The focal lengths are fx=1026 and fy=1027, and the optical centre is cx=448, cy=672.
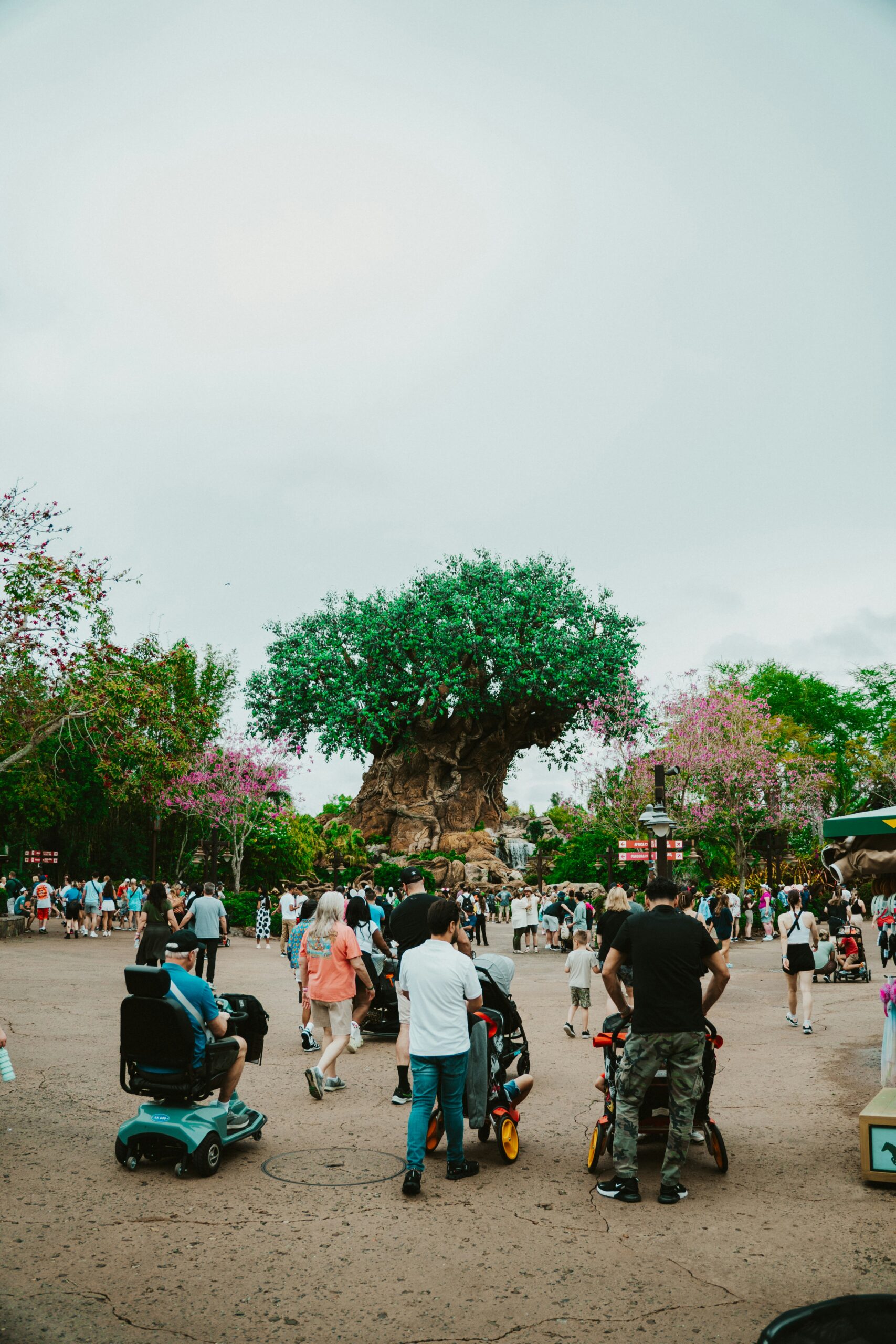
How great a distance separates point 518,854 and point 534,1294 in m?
40.6

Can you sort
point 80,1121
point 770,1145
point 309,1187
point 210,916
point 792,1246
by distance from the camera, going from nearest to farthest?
point 792,1246, point 309,1187, point 770,1145, point 80,1121, point 210,916

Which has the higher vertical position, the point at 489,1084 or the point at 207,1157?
the point at 489,1084

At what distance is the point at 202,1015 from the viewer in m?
6.47

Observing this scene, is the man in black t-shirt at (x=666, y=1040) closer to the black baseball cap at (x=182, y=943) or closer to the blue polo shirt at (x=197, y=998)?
the blue polo shirt at (x=197, y=998)

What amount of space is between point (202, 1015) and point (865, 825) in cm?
570

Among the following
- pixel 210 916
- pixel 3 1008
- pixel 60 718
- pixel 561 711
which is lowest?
pixel 3 1008

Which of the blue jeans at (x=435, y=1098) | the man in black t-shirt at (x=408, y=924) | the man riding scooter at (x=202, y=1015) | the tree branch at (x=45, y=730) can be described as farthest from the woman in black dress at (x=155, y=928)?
the tree branch at (x=45, y=730)

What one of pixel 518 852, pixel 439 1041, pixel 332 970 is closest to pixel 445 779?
pixel 518 852

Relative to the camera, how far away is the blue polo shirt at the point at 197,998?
6320 millimetres

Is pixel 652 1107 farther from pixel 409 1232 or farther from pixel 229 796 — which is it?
pixel 229 796

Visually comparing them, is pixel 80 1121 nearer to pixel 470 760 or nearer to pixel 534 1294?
pixel 534 1294

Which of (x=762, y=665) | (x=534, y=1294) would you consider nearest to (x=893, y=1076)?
(x=534, y=1294)

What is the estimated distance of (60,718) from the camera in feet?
72.8

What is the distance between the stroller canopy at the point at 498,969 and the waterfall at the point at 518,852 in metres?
37.0
